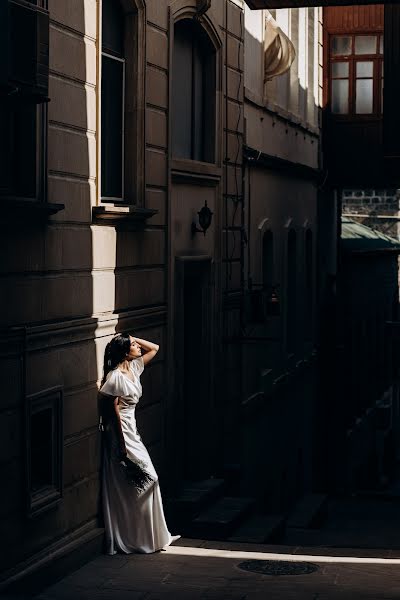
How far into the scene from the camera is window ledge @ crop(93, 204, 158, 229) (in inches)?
472

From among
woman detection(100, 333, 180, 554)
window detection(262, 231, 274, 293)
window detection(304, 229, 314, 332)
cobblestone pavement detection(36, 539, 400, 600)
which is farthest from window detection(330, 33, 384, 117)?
woman detection(100, 333, 180, 554)

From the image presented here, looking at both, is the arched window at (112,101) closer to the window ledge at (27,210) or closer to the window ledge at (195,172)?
the window ledge at (195,172)

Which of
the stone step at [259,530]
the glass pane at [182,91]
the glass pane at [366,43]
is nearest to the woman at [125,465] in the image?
the stone step at [259,530]

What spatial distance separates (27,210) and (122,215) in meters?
2.35

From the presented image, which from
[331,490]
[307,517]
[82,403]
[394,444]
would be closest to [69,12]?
[82,403]

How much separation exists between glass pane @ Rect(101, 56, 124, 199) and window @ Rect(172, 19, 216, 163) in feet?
6.05

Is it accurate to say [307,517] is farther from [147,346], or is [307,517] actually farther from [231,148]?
[147,346]

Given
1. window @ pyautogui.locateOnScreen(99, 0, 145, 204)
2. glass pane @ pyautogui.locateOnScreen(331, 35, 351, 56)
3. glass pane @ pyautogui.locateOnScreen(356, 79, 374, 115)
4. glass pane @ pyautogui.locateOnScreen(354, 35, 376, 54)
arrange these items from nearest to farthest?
window @ pyautogui.locateOnScreen(99, 0, 145, 204)
glass pane @ pyautogui.locateOnScreen(356, 79, 374, 115)
glass pane @ pyautogui.locateOnScreen(354, 35, 376, 54)
glass pane @ pyautogui.locateOnScreen(331, 35, 351, 56)

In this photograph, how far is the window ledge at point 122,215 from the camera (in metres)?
12.0

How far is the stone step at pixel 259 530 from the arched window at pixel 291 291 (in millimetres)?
7863

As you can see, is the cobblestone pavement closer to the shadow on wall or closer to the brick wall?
the shadow on wall

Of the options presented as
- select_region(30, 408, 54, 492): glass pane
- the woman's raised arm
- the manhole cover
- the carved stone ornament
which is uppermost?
the carved stone ornament

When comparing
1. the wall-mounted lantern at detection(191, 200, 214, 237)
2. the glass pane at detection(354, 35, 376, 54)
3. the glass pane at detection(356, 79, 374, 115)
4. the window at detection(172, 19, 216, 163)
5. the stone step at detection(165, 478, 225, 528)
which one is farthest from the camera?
the glass pane at detection(354, 35, 376, 54)

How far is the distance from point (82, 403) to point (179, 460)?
3551 mm
